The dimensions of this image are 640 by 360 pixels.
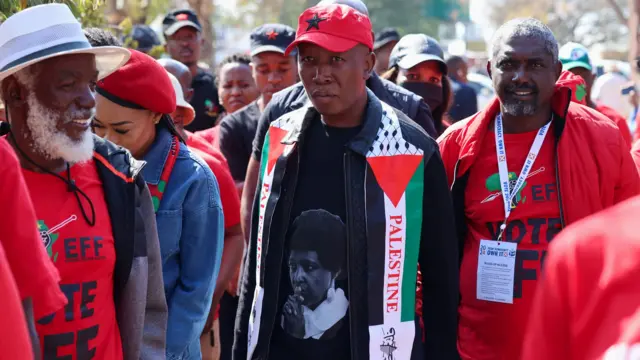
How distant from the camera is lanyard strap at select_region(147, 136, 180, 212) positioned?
4.33 metres

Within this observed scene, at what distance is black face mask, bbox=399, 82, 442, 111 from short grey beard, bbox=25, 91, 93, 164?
12.2ft

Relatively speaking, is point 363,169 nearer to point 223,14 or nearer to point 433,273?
point 433,273

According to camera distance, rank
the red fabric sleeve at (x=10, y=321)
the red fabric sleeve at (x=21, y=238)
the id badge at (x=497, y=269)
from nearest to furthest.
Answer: the red fabric sleeve at (x=10, y=321)
the red fabric sleeve at (x=21, y=238)
the id badge at (x=497, y=269)

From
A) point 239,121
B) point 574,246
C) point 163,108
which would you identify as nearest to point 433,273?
point 163,108

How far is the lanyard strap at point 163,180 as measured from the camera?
4328mm

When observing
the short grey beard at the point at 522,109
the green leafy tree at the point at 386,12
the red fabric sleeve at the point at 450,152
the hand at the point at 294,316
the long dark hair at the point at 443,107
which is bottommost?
the hand at the point at 294,316

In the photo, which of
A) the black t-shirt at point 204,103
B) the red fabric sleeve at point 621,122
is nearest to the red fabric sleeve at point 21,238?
the red fabric sleeve at point 621,122

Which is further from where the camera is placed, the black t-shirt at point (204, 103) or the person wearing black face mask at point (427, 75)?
the black t-shirt at point (204, 103)

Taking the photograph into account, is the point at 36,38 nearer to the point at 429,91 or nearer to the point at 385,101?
the point at 385,101

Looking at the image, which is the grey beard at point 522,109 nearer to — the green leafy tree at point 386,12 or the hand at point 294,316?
the hand at point 294,316

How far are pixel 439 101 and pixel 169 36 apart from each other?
12.9 feet

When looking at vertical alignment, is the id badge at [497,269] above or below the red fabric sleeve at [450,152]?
below

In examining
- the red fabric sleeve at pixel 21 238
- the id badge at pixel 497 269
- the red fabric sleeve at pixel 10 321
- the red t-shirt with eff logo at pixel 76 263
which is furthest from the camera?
the id badge at pixel 497 269

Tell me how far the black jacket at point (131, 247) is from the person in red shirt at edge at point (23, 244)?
0.86 m
